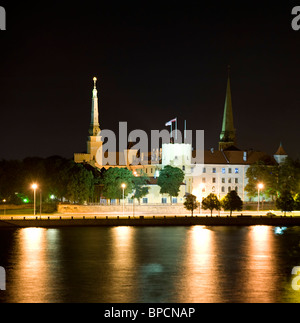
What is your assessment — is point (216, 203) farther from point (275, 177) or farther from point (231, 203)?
point (275, 177)

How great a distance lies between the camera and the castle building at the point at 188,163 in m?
114

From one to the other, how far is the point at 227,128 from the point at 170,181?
149 feet

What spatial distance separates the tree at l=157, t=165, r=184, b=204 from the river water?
87.7ft

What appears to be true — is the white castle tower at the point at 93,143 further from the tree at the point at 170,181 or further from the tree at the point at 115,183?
the tree at the point at 115,183

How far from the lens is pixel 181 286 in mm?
42594

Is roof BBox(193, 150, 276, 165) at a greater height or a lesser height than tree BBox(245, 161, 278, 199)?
greater

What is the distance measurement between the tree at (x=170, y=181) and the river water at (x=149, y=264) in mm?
26718

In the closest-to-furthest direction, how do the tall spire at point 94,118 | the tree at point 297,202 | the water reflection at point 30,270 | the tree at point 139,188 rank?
the water reflection at point 30,270
the tree at point 297,202
the tree at point 139,188
the tall spire at point 94,118

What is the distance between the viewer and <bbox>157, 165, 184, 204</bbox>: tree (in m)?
104

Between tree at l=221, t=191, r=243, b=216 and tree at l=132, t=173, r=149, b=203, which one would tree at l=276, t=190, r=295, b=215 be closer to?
tree at l=221, t=191, r=243, b=216

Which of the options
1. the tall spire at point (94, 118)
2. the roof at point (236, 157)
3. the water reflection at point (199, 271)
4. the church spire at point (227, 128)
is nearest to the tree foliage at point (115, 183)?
the roof at point (236, 157)

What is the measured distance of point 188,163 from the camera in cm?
11500

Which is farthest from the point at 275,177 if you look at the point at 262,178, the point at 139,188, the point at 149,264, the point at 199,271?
the point at 199,271

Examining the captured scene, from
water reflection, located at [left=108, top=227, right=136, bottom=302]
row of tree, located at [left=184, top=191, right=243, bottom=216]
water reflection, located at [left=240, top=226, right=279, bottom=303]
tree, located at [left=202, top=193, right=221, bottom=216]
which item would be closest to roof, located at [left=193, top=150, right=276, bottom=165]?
row of tree, located at [left=184, top=191, right=243, bottom=216]
